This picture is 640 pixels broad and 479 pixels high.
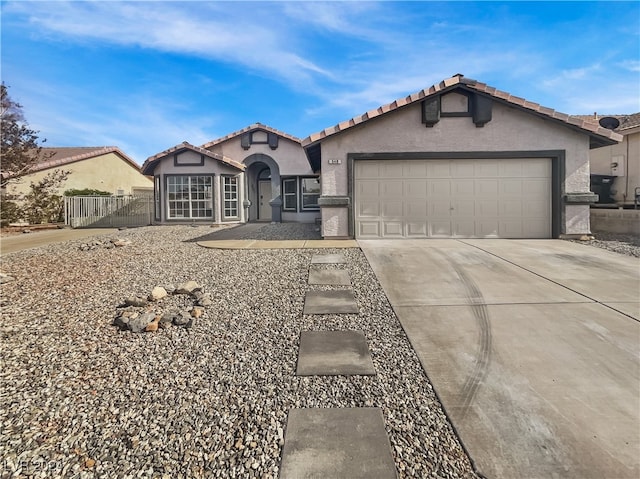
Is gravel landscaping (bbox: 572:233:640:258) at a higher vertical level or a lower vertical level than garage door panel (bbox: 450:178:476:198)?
lower

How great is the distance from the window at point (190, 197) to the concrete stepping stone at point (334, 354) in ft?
46.3

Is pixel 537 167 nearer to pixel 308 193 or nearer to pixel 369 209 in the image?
pixel 369 209

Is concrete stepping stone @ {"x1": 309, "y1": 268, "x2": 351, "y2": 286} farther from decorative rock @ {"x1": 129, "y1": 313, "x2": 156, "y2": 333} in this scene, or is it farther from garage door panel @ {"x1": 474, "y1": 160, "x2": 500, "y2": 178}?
garage door panel @ {"x1": 474, "y1": 160, "x2": 500, "y2": 178}

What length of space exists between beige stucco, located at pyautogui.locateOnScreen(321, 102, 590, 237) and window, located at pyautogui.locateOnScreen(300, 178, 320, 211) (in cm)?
860

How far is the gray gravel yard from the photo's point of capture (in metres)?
2.09

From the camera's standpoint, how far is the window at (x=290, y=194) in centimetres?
1898

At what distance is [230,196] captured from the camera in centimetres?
1717

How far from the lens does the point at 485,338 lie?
3.74 m

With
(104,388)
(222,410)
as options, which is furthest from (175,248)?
(222,410)

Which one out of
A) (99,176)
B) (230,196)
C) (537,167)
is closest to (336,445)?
(537,167)

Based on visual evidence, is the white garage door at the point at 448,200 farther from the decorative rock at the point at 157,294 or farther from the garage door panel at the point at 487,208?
the decorative rock at the point at 157,294

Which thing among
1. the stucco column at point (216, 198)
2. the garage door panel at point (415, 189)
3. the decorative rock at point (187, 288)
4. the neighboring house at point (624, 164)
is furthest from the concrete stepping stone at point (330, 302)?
the neighboring house at point (624, 164)

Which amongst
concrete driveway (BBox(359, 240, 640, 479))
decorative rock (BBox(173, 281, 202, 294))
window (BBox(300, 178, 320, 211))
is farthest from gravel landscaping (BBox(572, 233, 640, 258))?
window (BBox(300, 178, 320, 211))

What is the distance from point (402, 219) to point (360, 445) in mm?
8624
